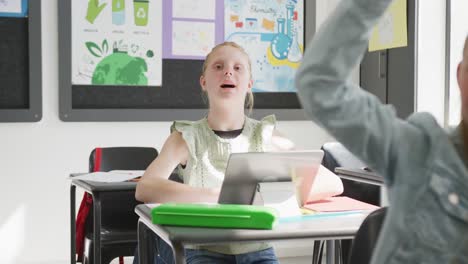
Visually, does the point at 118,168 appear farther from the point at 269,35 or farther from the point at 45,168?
the point at 269,35

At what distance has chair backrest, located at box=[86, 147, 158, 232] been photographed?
2979 millimetres

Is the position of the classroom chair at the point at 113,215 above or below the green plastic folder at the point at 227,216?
below

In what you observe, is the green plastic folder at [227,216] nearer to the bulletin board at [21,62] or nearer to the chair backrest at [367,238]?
the chair backrest at [367,238]

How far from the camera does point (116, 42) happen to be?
3.84 metres

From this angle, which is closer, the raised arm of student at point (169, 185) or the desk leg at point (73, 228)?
the raised arm of student at point (169, 185)

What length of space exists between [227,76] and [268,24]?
203cm

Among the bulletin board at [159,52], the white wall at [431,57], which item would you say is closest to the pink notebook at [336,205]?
the white wall at [431,57]

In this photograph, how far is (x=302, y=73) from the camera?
678 mm

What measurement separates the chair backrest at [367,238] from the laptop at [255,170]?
0.37 metres

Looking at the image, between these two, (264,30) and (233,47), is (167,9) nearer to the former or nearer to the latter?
(264,30)

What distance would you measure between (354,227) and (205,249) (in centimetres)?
58

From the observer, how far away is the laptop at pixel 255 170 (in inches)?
60.6

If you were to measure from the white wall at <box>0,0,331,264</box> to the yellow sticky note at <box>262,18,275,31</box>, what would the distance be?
112cm

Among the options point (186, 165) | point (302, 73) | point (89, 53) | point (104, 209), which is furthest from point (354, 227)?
point (89, 53)
